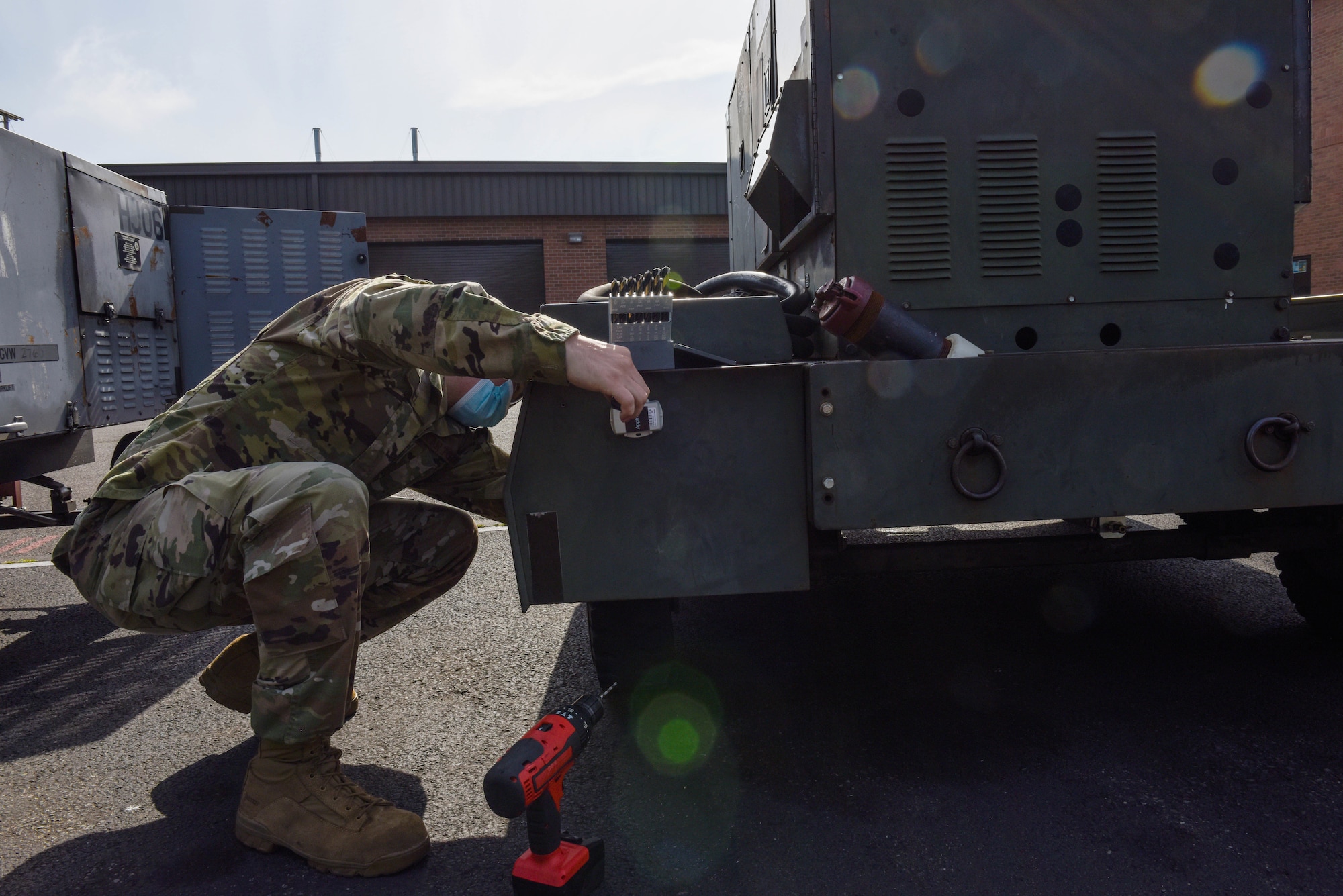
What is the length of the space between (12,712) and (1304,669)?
409 cm

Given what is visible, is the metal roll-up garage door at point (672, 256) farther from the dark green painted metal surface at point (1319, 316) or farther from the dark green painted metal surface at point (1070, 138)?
the dark green painted metal surface at point (1070, 138)

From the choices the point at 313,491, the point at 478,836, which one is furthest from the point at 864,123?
the point at 478,836

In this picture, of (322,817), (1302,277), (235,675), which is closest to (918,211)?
(322,817)

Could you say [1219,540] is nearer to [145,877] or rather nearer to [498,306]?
[498,306]

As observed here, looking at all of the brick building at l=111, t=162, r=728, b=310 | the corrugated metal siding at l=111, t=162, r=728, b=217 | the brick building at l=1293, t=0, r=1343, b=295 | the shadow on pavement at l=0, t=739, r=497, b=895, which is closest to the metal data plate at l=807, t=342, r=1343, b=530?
the shadow on pavement at l=0, t=739, r=497, b=895

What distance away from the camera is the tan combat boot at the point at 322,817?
1.90m

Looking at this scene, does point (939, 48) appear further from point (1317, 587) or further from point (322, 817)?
point (322, 817)

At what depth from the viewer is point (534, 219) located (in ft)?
59.6

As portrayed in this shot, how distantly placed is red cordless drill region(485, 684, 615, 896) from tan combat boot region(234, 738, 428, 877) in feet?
1.23

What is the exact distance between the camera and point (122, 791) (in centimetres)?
229

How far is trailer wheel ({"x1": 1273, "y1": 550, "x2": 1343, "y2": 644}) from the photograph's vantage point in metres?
2.77

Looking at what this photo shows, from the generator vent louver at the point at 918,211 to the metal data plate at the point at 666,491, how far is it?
709mm

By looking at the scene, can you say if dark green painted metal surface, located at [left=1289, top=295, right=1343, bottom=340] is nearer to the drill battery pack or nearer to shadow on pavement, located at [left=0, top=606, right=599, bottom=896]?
the drill battery pack

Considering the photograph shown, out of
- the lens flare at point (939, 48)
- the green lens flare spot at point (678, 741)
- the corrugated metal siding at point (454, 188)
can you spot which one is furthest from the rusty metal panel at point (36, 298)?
the corrugated metal siding at point (454, 188)
